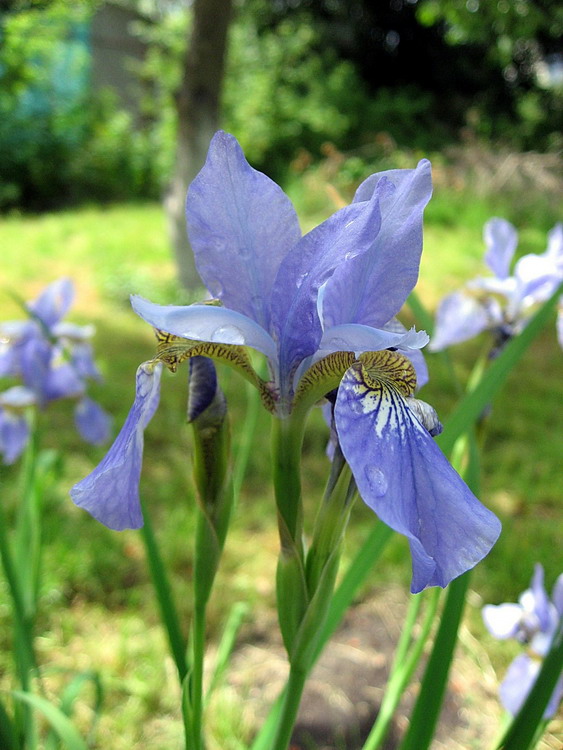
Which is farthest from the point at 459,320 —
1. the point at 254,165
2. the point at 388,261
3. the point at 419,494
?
the point at 254,165

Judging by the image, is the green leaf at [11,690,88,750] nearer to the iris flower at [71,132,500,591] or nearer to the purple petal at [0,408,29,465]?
the iris flower at [71,132,500,591]

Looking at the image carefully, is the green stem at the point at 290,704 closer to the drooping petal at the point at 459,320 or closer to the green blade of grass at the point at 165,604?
the green blade of grass at the point at 165,604

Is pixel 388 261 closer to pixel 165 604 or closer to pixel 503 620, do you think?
pixel 165 604

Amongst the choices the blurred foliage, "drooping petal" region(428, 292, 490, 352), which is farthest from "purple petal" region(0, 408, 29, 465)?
the blurred foliage

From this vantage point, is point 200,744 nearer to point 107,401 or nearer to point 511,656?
point 511,656

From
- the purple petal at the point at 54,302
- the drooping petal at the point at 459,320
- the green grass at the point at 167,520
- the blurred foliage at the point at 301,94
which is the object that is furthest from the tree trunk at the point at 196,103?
the drooping petal at the point at 459,320
